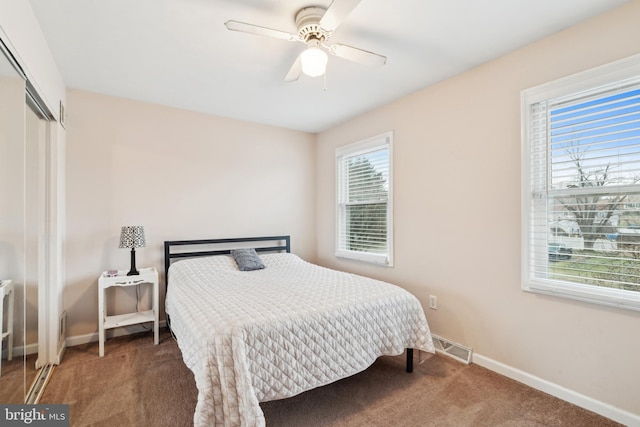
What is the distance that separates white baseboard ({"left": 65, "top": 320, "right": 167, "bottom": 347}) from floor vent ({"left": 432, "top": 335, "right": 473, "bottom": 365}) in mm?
2859

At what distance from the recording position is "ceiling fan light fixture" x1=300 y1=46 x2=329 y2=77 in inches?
70.1

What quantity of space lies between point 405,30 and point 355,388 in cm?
251

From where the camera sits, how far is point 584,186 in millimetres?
1985

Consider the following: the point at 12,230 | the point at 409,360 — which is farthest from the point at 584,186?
the point at 12,230

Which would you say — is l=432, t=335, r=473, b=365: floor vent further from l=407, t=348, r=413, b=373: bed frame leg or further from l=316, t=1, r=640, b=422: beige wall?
l=407, t=348, r=413, b=373: bed frame leg

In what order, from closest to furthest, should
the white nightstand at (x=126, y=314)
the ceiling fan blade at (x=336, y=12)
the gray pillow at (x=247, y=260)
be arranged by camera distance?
the ceiling fan blade at (x=336, y=12)
the white nightstand at (x=126, y=314)
the gray pillow at (x=247, y=260)

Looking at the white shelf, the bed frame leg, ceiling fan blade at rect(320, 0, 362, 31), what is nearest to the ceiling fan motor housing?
ceiling fan blade at rect(320, 0, 362, 31)

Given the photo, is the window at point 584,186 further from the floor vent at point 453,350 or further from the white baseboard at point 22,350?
the white baseboard at point 22,350

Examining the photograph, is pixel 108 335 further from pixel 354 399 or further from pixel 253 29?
pixel 253 29

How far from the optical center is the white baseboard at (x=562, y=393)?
1.80 metres

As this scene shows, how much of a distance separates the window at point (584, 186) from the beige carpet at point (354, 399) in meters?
0.77

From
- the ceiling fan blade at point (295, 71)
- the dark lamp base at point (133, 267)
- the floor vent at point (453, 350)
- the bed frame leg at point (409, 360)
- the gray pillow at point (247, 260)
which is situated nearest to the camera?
the ceiling fan blade at point (295, 71)

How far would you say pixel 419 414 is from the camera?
1.92 meters

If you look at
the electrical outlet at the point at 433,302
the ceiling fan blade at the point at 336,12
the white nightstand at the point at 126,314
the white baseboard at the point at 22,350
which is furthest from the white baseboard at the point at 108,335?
the ceiling fan blade at the point at 336,12
